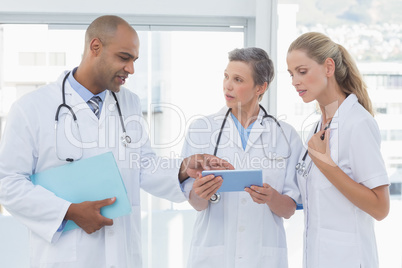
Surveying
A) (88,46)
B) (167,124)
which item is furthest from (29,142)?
(167,124)

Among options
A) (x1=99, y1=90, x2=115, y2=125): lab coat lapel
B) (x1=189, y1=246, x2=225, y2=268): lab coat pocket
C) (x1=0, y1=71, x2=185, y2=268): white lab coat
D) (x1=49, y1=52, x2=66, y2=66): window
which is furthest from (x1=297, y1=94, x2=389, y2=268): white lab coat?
(x1=49, y1=52, x2=66, y2=66): window

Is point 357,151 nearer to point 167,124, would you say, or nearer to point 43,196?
point 43,196

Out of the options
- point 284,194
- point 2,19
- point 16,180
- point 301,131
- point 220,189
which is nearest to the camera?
point 16,180

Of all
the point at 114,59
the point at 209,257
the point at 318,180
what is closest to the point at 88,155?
the point at 114,59

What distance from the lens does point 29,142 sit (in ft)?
5.43

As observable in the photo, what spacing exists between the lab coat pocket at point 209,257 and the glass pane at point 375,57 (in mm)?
1371

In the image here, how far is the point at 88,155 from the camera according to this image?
174 cm

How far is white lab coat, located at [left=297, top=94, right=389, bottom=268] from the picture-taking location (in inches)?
67.3

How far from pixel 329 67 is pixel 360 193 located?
513 millimetres

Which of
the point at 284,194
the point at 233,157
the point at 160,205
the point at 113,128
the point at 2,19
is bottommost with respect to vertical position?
the point at 160,205

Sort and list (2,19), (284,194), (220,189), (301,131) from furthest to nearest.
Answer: (301,131), (2,19), (284,194), (220,189)

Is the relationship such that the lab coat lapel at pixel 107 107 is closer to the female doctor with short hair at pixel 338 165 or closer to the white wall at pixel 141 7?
the female doctor with short hair at pixel 338 165

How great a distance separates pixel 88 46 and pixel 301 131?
5.82ft

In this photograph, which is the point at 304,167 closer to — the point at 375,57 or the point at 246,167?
the point at 246,167
